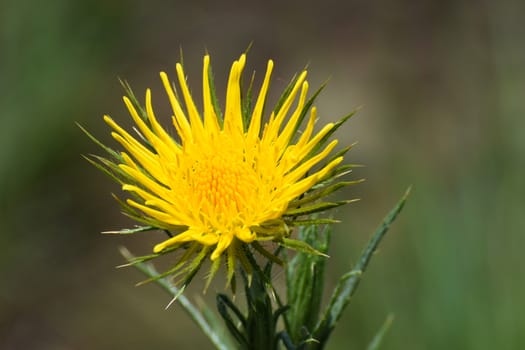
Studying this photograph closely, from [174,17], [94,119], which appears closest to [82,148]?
[94,119]

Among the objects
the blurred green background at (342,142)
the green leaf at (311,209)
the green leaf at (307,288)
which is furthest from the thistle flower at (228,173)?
the blurred green background at (342,142)

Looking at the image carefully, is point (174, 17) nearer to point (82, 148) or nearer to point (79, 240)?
point (82, 148)

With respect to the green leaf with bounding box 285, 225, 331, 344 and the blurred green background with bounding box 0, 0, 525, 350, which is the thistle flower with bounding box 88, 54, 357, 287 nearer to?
the green leaf with bounding box 285, 225, 331, 344

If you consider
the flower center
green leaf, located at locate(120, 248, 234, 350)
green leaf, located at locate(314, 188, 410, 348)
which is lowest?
green leaf, located at locate(314, 188, 410, 348)

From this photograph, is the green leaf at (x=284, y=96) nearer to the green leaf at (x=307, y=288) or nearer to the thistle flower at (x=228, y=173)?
the thistle flower at (x=228, y=173)

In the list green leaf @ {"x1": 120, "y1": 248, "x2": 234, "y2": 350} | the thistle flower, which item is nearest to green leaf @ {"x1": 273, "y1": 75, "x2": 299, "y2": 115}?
the thistle flower

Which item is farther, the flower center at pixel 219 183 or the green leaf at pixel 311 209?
the flower center at pixel 219 183

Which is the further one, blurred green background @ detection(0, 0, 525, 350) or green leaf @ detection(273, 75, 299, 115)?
blurred green background @ detection(0, 0, 525, 350)
